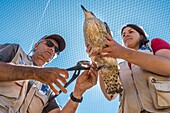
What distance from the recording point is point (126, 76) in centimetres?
164

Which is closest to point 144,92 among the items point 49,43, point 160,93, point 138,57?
point 160,93

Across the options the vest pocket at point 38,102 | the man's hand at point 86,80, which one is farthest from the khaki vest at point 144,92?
the vest pocket at point 38,102

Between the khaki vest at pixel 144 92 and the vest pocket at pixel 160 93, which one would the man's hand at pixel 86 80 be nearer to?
the khaki vest at pixel 144 92

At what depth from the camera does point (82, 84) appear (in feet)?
5.68

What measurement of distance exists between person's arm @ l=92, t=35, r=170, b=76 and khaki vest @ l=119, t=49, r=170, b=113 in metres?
0.06

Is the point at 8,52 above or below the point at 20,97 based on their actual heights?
above

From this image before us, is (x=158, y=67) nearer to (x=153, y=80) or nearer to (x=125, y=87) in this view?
(x=153, y=80)

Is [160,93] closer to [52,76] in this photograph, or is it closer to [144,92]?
[144,92]

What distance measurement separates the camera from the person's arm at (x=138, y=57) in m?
1.38

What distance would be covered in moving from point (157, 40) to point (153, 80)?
30cm

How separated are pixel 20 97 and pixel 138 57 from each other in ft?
2.87

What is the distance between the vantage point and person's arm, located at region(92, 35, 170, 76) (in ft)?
4.54

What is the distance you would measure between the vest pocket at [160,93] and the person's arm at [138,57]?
0.20ft

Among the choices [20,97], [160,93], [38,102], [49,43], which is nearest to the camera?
[160,93]
